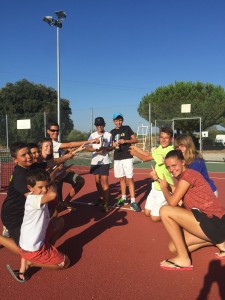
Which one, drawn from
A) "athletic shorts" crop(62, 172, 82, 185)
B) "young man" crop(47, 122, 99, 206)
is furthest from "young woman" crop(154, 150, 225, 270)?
"athletic shorts" crop(62, 172, 82, 185)

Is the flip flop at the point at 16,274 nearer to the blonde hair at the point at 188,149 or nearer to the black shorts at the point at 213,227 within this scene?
the black shorts at the point at 213,227

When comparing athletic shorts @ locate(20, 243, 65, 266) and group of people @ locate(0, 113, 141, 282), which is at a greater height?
group of people @ locate(0, 113, 141, 282)

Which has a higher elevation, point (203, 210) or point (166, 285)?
point (203, 210)

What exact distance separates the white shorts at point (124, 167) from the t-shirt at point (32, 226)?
3.33 metres

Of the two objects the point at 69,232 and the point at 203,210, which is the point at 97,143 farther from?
the point at 203,210

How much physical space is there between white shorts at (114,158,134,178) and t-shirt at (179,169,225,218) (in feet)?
9.46

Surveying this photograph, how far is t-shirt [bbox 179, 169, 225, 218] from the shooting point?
3553 mm

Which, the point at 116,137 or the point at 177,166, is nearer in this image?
the point at 177,166

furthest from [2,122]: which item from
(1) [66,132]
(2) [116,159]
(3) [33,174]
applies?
(3) [33,174]

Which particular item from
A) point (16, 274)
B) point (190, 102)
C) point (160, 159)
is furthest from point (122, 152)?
point (190, 102)

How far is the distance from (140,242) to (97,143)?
7.83 feet

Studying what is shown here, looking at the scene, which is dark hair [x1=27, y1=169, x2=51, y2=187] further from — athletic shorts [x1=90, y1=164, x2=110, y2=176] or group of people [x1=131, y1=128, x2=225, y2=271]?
athletic shorts [x1=90, y1=164, x2=110, y2=176]

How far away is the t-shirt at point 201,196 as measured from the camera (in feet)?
11.7

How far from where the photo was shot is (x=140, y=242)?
4.39 metres
